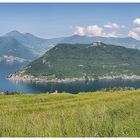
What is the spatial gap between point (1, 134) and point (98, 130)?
5.54ft

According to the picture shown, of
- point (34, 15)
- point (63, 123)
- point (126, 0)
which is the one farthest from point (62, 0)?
point (34, 15)

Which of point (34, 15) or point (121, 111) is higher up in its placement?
point (34, 15)

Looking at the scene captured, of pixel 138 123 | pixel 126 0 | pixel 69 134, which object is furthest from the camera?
pixel 126 0

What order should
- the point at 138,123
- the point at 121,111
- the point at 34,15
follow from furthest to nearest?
the point at 34,15 < the point at 121,111 < the point at 138,123

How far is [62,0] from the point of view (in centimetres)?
758

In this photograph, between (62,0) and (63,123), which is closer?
(63,123)

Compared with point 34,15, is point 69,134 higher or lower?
lower

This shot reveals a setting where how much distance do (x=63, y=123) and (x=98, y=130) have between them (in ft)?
2.47

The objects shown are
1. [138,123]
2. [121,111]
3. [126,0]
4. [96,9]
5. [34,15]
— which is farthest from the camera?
[34,15]

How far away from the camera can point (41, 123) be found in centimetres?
704

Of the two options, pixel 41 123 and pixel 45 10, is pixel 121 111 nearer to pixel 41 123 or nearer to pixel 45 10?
pixel 41 123

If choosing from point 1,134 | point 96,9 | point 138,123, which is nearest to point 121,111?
point 138,123

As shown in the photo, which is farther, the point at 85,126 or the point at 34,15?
the point at 34,15

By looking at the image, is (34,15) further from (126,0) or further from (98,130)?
(98,130)
